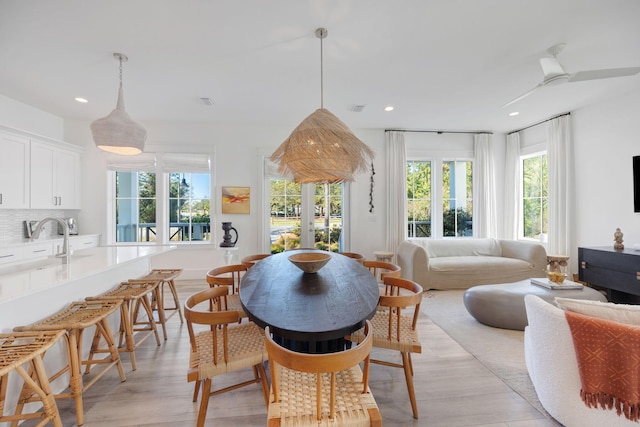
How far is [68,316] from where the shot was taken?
1.72 metres

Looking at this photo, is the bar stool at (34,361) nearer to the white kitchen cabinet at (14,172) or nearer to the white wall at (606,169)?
the white kitchen cabinet at (14,172)

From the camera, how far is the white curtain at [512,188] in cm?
521

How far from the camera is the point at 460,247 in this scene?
15.7 ft

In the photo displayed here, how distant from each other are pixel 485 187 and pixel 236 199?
4.88m

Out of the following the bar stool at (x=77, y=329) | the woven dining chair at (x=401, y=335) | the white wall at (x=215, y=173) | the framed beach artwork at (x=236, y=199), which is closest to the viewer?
the bar stool at (x=77, y=329)

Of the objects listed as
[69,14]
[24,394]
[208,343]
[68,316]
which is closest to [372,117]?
[69,14]

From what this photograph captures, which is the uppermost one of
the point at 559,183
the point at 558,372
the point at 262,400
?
the point at 559,183

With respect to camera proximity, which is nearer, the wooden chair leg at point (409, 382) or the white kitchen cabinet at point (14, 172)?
the wooden chair leg at point (409, 382)

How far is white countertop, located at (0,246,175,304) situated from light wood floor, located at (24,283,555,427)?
0.86 meters

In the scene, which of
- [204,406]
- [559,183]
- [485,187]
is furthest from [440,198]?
[204,406]

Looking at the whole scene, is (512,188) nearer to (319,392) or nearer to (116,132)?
(319,392)

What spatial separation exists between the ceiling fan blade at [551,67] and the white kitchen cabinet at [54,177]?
623 cm

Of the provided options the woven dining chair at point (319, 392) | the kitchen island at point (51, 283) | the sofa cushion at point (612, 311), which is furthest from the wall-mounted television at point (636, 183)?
the kitchen island at point (51, 283)

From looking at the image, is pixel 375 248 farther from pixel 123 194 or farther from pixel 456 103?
pixel 123 194
